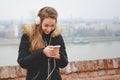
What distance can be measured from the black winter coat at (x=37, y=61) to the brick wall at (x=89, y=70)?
126cm

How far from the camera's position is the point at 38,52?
5.59 feet

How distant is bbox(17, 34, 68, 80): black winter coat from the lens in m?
1.72

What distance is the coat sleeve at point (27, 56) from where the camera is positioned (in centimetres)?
171

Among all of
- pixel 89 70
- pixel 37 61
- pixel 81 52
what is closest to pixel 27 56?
pixel 37 61

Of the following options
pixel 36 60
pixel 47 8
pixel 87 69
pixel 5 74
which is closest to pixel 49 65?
pixel 36 60

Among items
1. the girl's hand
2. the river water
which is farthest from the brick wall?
the river water

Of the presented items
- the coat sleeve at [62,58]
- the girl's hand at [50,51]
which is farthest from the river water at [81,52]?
the girl's hand at [50,51]

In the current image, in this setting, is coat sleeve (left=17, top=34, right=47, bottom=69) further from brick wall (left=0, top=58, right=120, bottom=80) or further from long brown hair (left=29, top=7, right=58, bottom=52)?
brick wall (left=0, top=58, right=120, bottom=80)

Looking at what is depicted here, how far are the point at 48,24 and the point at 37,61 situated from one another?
216 mm

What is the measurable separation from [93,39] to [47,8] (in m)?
14.6

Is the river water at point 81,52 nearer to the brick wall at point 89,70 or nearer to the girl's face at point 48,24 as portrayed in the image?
the brick wall at point 89,70

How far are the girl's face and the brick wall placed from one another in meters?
1.36

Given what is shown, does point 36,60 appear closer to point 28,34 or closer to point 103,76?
point 28,34

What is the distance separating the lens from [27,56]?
1.73 m
